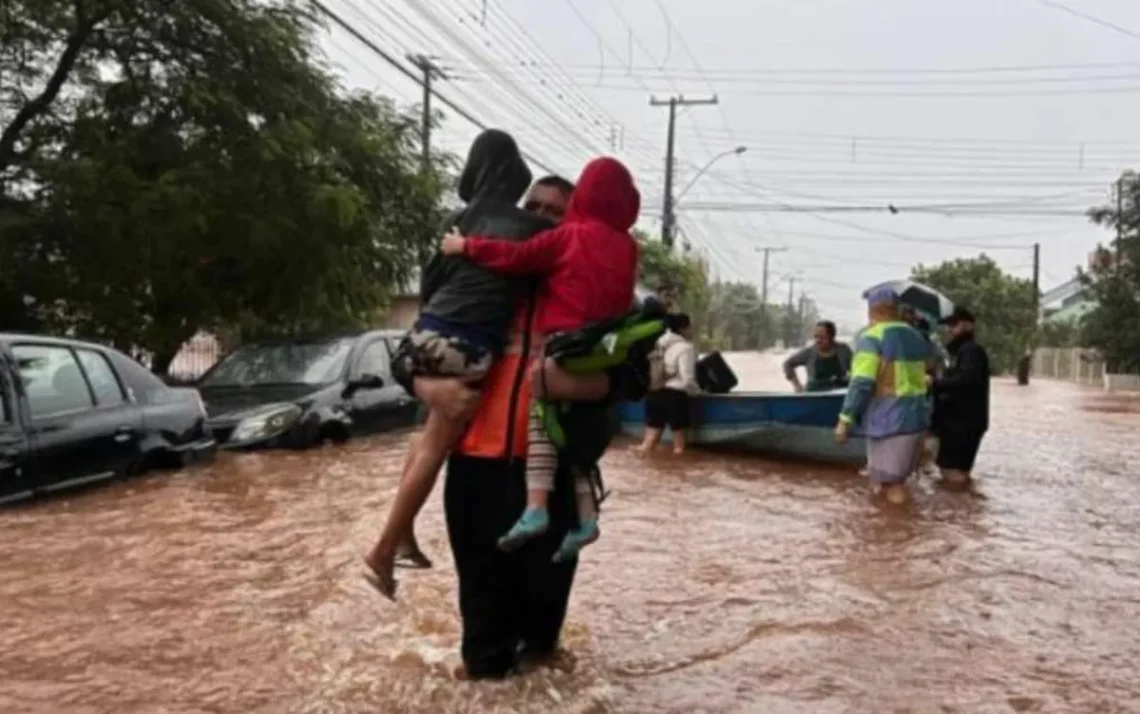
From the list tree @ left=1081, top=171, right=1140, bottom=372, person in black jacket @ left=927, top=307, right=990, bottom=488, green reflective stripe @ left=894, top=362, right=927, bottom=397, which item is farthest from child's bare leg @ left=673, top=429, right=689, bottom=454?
tree @ left=1081, top=171, right=1140, bottom=372

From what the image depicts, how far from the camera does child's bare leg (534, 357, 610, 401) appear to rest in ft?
13.7

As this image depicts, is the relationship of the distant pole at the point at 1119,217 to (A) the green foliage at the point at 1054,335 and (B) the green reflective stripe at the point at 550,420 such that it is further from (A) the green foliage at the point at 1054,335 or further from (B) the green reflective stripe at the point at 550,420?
(B) the green reflective stripe at the point at 550,420

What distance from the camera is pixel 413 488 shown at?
438 centimetres

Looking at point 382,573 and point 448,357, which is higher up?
point 448,357

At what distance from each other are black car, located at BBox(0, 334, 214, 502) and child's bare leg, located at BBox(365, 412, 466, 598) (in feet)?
14.4

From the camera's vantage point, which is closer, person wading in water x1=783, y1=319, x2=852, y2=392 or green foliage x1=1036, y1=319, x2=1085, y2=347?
person wading in water x1=783, y1=319, x2=852, y2=392

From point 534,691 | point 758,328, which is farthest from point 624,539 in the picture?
point 758,328

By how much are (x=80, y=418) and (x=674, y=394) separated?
587 centimetres

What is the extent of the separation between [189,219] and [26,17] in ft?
10.6

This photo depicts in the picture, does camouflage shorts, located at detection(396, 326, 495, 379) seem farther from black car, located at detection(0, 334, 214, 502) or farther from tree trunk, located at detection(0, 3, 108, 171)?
tree trunk, located at detection(0, 3, 108, 171)

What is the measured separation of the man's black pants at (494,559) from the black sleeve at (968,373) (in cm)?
696

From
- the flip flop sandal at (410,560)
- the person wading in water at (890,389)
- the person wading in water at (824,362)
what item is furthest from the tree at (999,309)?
the flip flop sandal at (410,560)

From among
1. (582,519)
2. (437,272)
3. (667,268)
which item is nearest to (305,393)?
(437,272)

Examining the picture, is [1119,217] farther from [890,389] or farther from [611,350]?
[611,350]
